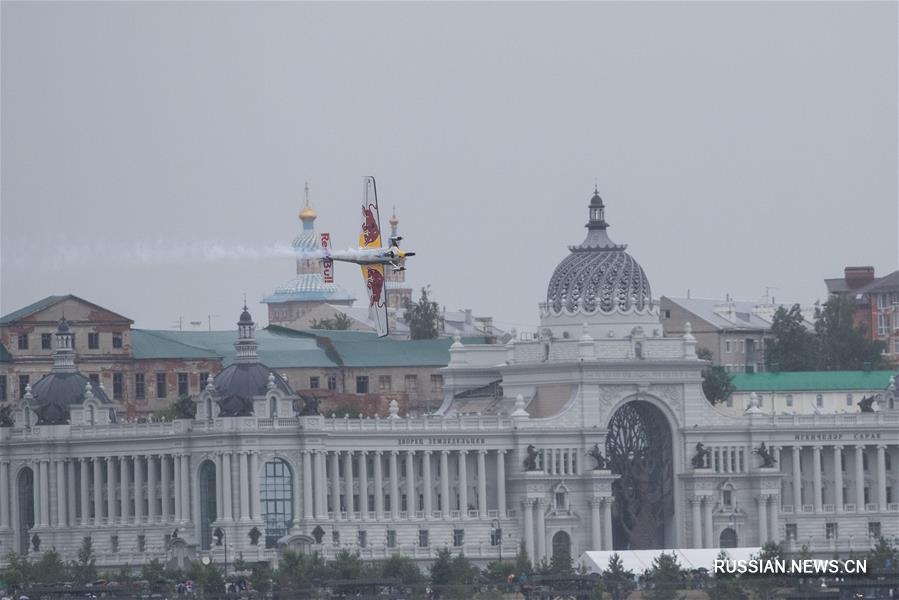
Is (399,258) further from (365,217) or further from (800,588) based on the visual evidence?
(800,588)

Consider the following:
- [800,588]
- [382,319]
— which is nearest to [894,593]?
[800,588]

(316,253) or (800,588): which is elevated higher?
(316,253)

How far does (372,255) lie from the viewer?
195 meters

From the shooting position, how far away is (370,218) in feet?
651

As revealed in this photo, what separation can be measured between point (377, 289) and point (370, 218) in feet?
10.4

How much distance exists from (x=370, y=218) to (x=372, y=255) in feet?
12.0

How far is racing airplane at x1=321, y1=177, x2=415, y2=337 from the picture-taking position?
638 ft

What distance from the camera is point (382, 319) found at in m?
199

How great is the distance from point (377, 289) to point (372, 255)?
12.1 ft

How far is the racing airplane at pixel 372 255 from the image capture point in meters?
194

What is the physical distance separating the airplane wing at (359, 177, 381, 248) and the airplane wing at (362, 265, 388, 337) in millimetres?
1069

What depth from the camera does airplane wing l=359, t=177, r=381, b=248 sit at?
→ 19750 centimetres

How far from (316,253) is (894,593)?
30140mm

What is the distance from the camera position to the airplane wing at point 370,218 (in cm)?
19750
